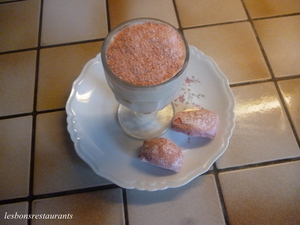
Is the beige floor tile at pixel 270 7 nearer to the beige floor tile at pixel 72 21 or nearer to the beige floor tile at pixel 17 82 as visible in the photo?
the beige floor tile at pixel 72 21

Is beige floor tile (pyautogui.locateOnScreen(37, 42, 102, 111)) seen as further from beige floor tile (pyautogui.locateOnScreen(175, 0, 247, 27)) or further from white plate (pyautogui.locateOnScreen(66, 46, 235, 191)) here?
beige floor tile (pyautogui.locateOnScreen(175, 0, 247, 27))

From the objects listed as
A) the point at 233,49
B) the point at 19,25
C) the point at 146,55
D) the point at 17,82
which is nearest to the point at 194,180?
the point at 146,55

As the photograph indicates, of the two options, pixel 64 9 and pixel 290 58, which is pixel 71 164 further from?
pixel 290 58

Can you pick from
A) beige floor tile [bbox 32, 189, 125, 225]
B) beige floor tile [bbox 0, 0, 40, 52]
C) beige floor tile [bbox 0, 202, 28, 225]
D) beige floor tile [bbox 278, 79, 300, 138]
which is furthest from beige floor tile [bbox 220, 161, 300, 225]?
beige floor tile [bbox 0, 0, 40, 52]

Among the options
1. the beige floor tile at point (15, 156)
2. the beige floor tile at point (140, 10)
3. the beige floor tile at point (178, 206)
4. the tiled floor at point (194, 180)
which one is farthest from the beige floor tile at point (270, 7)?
the beige floor tile at point (15, 156)

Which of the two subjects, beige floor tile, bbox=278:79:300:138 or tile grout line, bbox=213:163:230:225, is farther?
beige floor tile, bbox=278:79:300:138

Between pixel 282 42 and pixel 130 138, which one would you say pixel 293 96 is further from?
pixel 130 138
